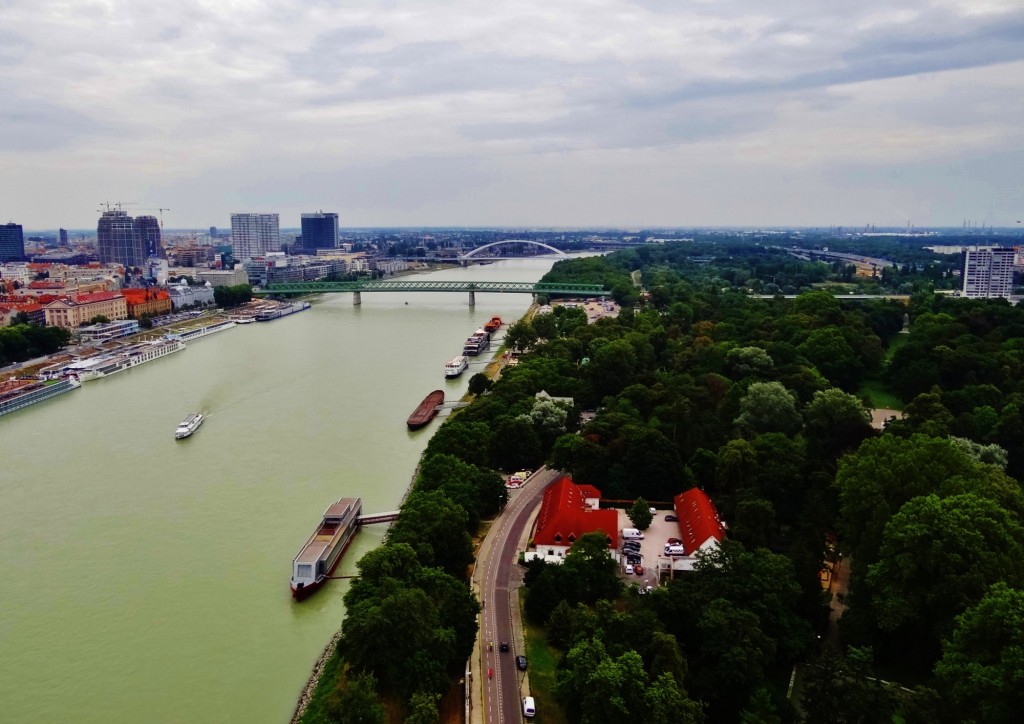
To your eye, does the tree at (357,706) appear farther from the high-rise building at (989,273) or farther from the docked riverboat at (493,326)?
the high-rise building at (989,273)

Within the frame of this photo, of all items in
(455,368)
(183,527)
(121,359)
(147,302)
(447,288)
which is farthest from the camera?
(447,288)

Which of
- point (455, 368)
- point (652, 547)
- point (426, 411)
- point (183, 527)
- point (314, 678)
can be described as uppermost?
point (455, 368)

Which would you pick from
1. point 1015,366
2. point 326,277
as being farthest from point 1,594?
point 326,277

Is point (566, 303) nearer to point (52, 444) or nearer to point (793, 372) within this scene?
point (793, 372)

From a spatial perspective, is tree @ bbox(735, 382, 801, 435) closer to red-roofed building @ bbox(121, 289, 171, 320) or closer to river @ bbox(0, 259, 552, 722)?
river @ bbox(0, 259, 552, 722)

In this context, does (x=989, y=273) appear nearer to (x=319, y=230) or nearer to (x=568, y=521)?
(x=568, y=521)

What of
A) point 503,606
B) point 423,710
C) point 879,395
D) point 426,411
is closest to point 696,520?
point 503,606

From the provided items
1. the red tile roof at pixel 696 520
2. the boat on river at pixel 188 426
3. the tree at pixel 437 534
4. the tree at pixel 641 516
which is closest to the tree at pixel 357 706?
the tree at pixel 437 534
